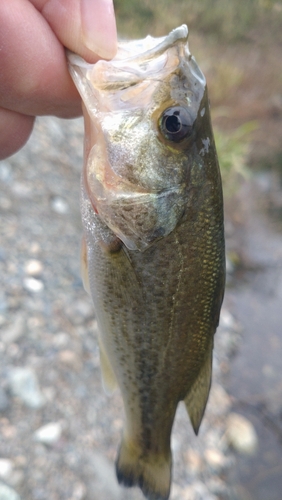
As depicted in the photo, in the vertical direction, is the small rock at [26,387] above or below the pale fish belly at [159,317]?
below

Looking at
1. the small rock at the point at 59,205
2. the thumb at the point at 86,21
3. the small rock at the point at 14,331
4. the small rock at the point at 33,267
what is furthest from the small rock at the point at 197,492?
the thumb at the point at 86,21

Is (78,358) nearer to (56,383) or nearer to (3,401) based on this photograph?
(56,383)

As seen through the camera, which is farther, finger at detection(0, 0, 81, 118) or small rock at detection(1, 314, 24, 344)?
small rock at detection(1, 314, 24, 344)

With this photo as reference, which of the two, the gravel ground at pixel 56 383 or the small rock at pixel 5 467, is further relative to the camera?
the gravel ground at pixel 56 383

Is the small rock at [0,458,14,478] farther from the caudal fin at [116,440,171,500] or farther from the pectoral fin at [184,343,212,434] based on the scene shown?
the pectoral fin at [184,343,212,434]

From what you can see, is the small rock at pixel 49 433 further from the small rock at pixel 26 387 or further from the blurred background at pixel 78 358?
the small rock at pixel 26 387

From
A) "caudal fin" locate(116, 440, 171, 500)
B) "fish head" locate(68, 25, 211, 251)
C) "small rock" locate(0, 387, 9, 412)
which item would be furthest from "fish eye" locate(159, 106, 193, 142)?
"small rock" locate(0, 387, 9, 412)

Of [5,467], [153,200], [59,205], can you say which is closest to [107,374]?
[153,200]

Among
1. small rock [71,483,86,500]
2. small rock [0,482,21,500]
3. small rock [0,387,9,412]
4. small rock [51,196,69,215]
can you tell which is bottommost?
small rock [71,483,86,500]
